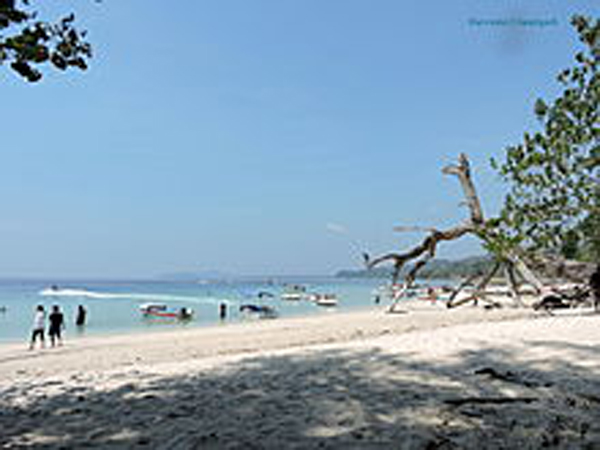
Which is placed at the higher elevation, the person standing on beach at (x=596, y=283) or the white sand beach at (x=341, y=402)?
the person standing on beach at (x=596, y=283)

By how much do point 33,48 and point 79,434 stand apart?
317 centimetres

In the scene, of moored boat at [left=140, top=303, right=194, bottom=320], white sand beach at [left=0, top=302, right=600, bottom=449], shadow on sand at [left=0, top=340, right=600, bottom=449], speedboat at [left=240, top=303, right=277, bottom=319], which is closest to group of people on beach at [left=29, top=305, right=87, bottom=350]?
white sand beach at [left=0, top=302, right=600, bottom=449]

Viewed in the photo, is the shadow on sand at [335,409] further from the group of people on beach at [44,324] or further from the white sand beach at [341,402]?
the group of people on beach at [44,324]

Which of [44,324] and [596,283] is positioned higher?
[596,283]

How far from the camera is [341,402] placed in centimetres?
411

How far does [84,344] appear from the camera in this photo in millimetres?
17125

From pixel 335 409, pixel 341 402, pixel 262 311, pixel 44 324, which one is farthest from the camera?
pixel 262 311

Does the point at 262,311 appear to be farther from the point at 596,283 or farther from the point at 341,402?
the point at 341,402

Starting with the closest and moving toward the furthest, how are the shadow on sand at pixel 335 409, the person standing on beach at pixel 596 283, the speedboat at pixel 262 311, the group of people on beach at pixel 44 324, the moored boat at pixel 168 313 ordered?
the shadow on sand at pixel 335 409 → the person standing on beach at pixel 596 283 → the group of people on beach at pixel 44 324 → the moored boat at pixel 168 313 → the speedboat at pixel 262 311

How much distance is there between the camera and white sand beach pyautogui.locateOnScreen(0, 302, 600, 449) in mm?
Answer: 3230

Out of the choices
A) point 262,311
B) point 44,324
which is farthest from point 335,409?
point 262,311

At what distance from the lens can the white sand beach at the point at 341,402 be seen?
323 cm

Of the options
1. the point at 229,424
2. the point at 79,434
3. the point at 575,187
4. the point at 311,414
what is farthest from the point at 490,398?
the point at 575,187

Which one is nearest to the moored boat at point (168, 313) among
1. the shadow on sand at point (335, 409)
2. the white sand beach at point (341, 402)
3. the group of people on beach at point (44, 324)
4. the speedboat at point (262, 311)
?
the speedboat at point (262, 311)
